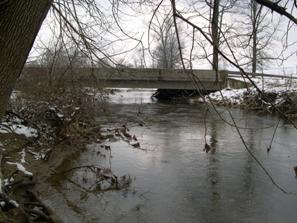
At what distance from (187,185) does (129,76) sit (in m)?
4.11

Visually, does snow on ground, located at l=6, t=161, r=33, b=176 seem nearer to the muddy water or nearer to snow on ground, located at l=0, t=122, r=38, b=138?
the muddy water

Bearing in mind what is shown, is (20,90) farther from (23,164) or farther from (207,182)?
(207,182)

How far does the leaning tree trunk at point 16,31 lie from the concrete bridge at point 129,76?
1098 mm

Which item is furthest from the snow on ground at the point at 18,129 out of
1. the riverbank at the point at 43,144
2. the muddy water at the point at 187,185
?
the muddy water at the point at 187,185

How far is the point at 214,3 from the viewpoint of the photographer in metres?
3.39

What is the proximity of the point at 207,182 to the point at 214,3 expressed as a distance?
5832 mm

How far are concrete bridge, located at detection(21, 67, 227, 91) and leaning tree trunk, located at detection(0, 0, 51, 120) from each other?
1.10 metres

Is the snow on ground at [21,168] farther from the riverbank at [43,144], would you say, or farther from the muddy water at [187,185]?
the muddy water at [187,185]

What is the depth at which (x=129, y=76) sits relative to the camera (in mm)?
5008

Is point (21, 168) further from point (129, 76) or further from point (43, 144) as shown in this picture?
point (129, 76)

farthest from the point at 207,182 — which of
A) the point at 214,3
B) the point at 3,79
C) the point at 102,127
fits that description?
the point at 102,127

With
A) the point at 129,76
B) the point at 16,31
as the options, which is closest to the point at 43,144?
the point at 129,76

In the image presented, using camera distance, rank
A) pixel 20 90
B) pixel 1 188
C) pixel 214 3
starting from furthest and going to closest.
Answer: pixel 20 90, pixel 1 188, pixel 214 3

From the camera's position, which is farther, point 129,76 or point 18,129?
point 18,129
